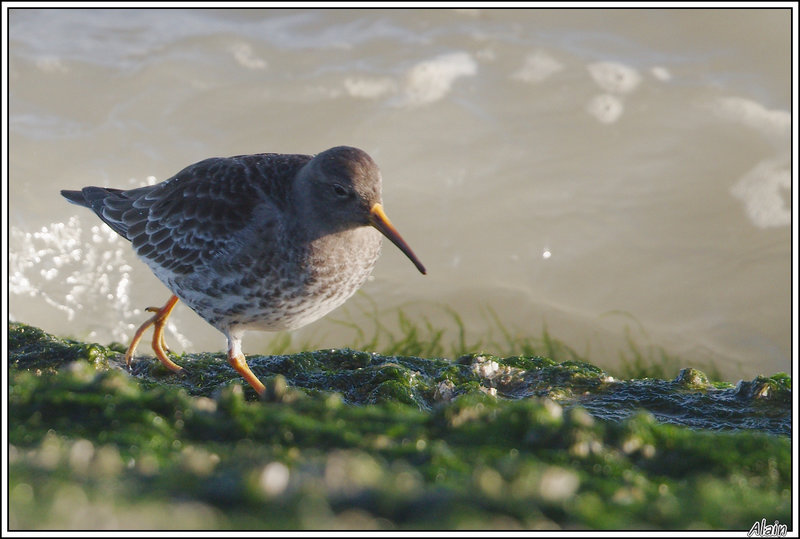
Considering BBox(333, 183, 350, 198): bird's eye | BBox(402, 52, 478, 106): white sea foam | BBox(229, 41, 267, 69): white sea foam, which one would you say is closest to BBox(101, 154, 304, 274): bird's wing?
BBox(333, 183, 350, 198): bird's eye

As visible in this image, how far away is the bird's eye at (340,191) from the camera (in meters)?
5.54

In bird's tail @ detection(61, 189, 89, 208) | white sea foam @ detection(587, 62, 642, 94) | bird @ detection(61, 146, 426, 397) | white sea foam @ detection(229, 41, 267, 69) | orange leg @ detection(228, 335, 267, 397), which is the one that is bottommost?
orange leg @ detection(228, 335, 267, 397)

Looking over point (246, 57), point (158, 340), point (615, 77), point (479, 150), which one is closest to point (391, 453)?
point (158, 340)

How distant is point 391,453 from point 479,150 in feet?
28.5

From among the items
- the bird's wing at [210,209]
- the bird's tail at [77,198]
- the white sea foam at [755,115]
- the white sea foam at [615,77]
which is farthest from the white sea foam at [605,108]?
the bird's tail at [77,198]

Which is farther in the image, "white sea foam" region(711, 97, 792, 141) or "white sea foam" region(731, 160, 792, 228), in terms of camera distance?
"white sea foam" region(711, 97, 792, 141)

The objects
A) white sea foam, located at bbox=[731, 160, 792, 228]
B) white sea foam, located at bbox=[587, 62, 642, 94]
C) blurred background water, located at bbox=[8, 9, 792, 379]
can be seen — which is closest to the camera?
blurred background water, located at bbox=[8, 9, 792, 379]

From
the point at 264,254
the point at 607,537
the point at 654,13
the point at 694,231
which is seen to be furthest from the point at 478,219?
the point at 607,537

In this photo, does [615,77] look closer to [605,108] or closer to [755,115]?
[605,108]

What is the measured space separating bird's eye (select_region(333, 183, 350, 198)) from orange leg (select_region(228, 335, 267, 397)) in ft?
4.41

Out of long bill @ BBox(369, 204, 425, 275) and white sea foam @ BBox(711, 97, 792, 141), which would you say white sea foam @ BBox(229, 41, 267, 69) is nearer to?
white sea foam @ BBox(711, 97, 792, 141)

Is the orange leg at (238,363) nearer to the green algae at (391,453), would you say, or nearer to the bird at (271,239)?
the bird at (271,239)

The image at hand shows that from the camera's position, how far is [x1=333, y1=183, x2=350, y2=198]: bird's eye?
554 centimetres

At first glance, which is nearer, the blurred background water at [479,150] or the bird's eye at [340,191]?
the bird's eye at [340,191]
